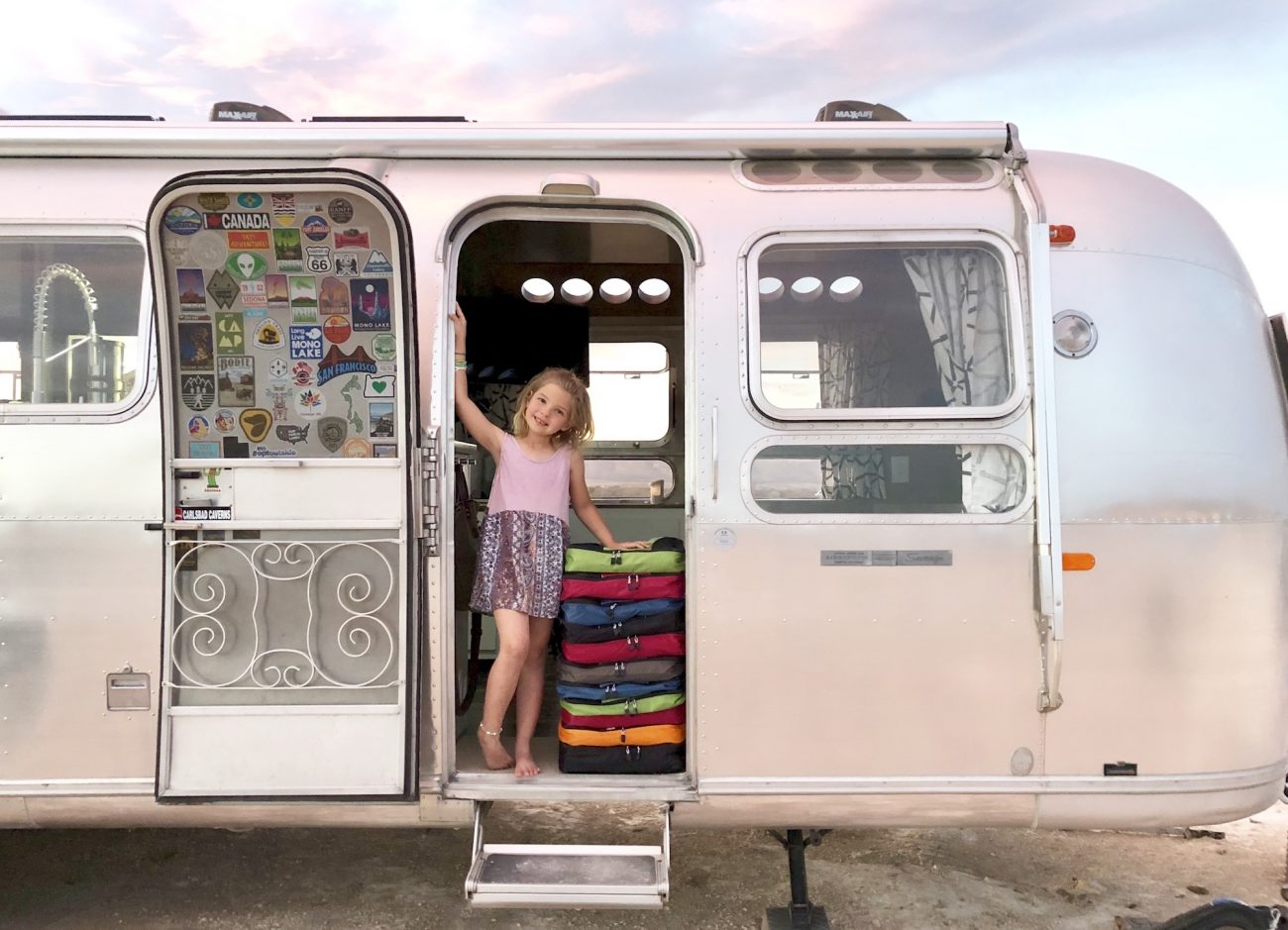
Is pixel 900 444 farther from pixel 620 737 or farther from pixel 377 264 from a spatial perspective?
pixel 377 264

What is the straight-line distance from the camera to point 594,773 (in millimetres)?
3188

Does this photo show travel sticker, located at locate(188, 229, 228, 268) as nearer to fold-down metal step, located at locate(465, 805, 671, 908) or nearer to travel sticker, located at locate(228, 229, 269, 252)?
travel sticker, located at locate(228, 229, 269, 252)

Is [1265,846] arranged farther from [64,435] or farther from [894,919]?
[64,435]

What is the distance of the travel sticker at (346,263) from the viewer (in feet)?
10.6

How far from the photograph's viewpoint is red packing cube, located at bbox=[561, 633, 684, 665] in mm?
3176

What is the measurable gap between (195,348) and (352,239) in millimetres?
699

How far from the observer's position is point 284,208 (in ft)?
10.1

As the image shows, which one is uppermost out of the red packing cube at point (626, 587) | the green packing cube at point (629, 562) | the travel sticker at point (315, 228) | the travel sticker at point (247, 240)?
the travel sticker at point (315, 228)

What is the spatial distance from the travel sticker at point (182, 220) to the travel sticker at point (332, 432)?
815 millimetres

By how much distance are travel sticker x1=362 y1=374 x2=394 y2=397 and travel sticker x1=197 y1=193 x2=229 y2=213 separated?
77cm

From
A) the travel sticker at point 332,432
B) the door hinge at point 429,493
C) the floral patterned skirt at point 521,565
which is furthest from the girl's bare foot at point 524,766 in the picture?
the travel sticker at point 332,432

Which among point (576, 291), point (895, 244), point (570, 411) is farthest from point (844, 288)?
point (576, 291)

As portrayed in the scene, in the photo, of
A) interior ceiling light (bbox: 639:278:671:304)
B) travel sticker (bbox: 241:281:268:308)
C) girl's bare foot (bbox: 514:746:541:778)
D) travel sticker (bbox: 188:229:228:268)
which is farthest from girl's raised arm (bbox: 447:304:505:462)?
interior ceiling light (bbox: 639:278:671:304)

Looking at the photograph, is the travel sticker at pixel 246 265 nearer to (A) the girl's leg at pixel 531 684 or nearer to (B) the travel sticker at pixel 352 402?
(B) the travel sticker at pixel 352 402
